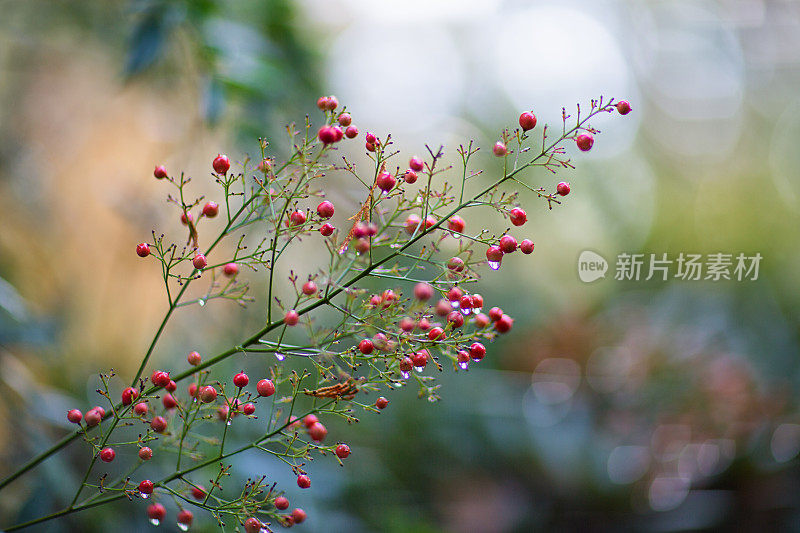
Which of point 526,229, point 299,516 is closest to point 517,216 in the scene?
point 299,516

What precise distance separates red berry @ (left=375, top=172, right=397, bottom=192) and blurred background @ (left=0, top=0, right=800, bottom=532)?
0.40 metres

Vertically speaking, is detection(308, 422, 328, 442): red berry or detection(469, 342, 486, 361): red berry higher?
detection(469, 342, 486, 361): red berry

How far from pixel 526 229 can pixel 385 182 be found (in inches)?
83.2

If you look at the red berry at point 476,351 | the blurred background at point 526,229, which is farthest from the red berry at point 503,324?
the blurred background at point 526,229

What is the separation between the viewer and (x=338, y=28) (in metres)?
2.21

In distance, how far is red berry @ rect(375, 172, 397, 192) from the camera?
0.34 metres

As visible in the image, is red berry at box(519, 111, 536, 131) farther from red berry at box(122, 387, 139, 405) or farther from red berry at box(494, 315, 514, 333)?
red berry at box(122, 387, 139, 405)

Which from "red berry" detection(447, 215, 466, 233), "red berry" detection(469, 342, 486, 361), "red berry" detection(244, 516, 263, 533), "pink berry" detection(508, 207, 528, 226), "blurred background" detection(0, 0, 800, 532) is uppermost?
"blurred background" detection(0, 0, 800, 532)

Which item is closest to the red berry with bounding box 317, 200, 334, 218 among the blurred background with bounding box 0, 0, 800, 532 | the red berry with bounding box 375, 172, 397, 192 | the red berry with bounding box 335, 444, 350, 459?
the red berry with bounding box 375, 172, 397, 192

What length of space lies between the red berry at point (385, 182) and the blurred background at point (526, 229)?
1.31ft

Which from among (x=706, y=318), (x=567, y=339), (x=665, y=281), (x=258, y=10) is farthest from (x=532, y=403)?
(x=258, y=10)

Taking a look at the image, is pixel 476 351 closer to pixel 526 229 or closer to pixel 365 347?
pixel 365 347

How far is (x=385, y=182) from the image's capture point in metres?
0.34

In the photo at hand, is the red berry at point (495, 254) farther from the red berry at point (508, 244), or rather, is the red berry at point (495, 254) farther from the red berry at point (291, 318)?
the red berry at point (291, 318)
